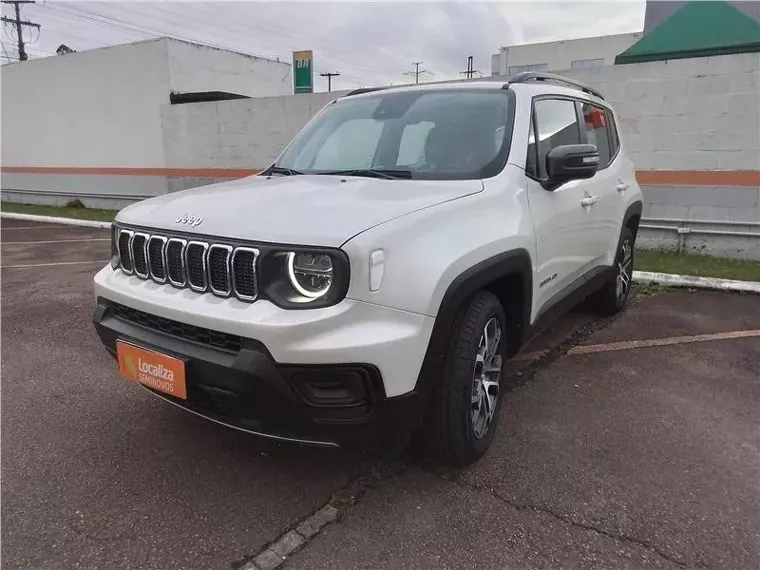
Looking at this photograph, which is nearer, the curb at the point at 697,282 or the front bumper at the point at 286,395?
the front bumper at the point at 286,395

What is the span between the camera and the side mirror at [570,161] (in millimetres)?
3104

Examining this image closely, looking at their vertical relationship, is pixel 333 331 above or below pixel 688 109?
below

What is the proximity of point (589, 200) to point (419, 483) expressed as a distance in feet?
7.54

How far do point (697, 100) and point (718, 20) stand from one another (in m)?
1.63

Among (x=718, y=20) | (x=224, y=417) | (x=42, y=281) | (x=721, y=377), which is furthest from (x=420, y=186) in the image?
(x=718, y=20)

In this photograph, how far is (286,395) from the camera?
2158 mm

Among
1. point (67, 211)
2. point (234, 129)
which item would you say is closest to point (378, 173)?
point (234, 129)

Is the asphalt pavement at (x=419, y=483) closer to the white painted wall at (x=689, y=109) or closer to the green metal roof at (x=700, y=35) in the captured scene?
the white painted wall at (x=689, y=109)

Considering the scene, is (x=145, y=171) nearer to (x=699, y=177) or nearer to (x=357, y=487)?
(x=699, y=177)

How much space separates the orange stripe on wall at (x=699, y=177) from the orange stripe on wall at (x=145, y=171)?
20.3 ft

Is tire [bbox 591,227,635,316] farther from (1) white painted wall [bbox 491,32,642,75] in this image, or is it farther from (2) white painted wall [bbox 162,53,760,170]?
(1) white painted wall [bbox 491,32,642,75]

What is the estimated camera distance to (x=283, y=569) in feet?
7.11

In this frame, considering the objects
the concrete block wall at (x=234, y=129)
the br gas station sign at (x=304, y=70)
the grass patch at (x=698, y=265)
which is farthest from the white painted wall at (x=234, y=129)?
the grass patch at (x=698, y=265)

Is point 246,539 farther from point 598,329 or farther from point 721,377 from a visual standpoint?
point 598,329
